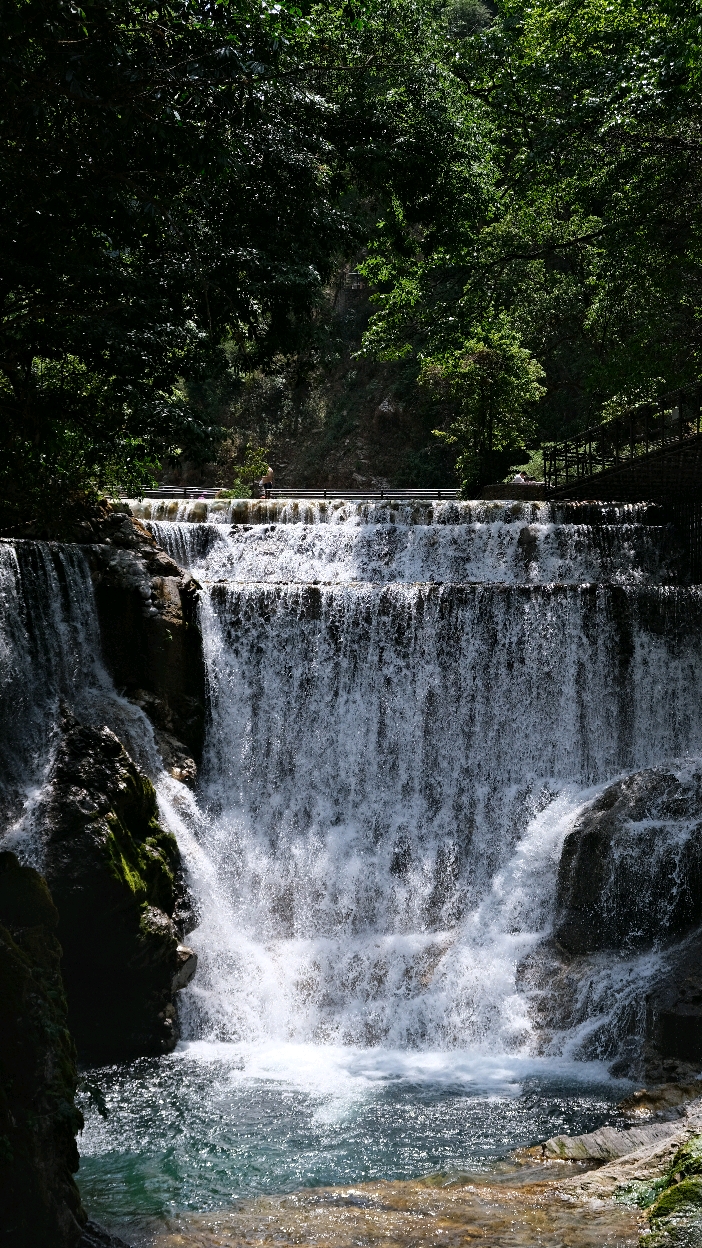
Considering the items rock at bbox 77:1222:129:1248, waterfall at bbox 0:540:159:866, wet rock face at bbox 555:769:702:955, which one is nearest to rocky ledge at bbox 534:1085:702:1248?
wet rock face at bbox 555:769:702:955

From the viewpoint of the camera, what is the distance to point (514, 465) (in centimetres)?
2903

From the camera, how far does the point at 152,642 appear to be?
14258mm

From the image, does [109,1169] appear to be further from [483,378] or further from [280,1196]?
[483,378]

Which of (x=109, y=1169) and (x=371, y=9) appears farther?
(x=371, y=9)

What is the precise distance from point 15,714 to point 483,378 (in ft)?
60.0

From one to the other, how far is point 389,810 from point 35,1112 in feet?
27.7

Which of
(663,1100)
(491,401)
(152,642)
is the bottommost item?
(663,1100)

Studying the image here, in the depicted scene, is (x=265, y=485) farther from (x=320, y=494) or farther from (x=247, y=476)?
(x=247, y=476)

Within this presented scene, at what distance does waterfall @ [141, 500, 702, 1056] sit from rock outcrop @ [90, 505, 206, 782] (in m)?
0.41

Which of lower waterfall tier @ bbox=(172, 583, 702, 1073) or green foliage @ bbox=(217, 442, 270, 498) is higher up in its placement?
green foliage @ bbox=(217, 442, 270, 498)

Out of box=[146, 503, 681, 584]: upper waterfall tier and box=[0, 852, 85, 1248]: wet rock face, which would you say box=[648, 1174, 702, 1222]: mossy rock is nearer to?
box=[0, 852, 85, 1248]: wet rock face

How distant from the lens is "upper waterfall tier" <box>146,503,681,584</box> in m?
17.2

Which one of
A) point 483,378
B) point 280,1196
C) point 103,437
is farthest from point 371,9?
point 483,378

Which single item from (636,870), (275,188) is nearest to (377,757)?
(636,870)
